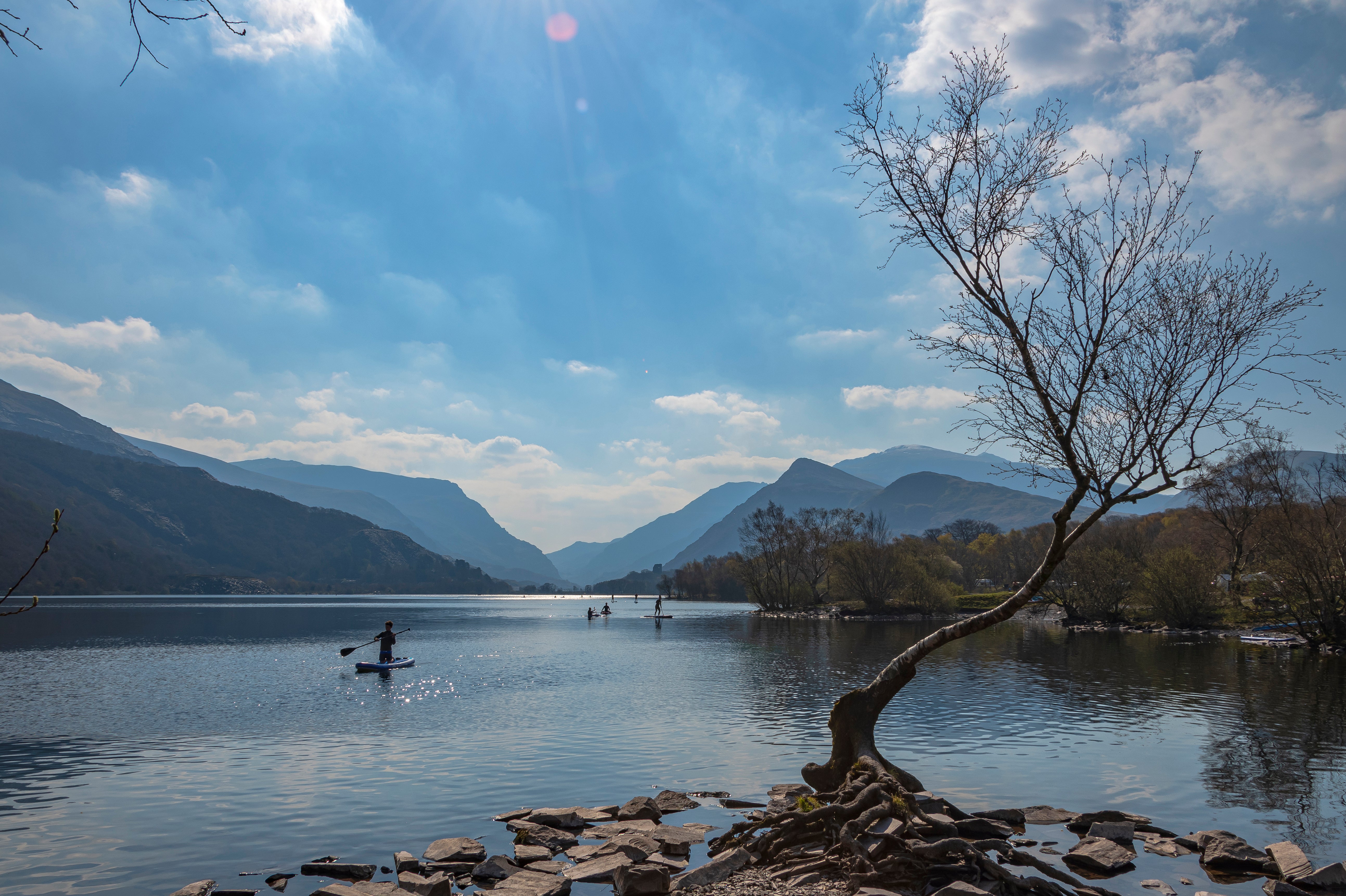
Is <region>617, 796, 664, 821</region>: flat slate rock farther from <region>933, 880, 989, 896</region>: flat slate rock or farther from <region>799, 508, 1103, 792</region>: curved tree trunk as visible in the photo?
<region>933, 880, 989, 896</region>: flat slate rock

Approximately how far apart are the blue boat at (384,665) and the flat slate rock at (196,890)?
124 feet

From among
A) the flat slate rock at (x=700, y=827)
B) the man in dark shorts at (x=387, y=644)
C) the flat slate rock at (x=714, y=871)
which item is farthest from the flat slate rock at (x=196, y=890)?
the man in dark shorts at (x=387, y=644)

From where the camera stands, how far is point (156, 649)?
66188mm

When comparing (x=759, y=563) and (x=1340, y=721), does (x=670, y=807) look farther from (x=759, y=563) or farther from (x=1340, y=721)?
(x=759, y=563)

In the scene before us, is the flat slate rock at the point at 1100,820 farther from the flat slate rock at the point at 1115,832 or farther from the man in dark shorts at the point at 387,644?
the man in dark shorts at the point at 387,644

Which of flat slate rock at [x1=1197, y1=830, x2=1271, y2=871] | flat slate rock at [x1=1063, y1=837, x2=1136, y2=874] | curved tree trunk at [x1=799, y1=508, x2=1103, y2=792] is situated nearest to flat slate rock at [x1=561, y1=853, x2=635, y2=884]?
curved tree trunk at [x1=799, y1=508, x2=1103, y2=792]

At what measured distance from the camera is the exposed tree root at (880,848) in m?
12.9

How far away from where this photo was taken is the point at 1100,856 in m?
15.5

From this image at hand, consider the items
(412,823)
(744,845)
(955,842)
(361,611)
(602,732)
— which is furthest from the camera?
(361,611)

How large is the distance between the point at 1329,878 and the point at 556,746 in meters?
21.1

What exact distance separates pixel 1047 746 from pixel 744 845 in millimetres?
16119

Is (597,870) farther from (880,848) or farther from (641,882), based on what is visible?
(880,848)

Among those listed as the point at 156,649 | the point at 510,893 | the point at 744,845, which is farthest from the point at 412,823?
the point at 156,649

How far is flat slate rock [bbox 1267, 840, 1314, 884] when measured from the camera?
1441 centimetres
